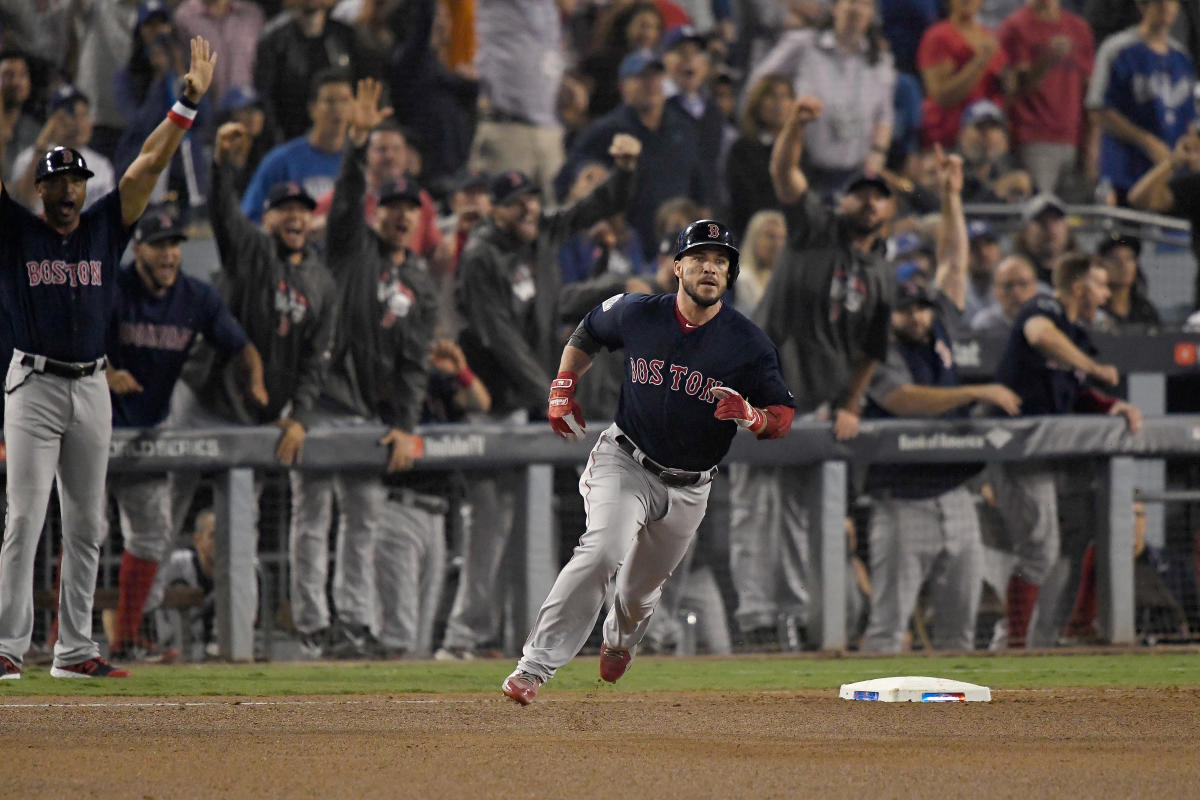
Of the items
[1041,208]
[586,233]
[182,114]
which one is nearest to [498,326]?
[586,233]

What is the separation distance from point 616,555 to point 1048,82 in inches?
300

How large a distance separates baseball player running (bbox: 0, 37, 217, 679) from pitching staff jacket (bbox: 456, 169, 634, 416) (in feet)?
8.71

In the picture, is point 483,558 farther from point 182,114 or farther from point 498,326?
point 182,114

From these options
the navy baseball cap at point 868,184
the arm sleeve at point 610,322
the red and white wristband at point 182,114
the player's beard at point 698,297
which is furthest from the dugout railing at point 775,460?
the player's beard at point 698,297

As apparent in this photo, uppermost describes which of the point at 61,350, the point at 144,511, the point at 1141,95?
the point at 1141,95

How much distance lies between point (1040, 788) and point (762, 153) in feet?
23.5

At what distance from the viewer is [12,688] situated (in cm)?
632

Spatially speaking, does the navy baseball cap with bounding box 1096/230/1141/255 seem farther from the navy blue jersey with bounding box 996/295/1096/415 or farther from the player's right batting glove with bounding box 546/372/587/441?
the player's right batting glove with bounding box 546/372/587/441

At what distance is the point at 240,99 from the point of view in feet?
33.0

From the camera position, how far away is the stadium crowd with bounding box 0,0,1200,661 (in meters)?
8.43

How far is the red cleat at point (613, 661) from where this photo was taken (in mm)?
6223

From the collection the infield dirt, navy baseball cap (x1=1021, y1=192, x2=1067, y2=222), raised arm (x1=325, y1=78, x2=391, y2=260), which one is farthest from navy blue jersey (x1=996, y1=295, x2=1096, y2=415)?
raised arm (x1=325, y1=78, x2=391, y2=260)

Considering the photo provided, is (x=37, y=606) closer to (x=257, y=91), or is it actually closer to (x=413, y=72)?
(x=257, y=91)

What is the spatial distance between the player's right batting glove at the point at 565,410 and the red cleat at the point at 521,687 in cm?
83
